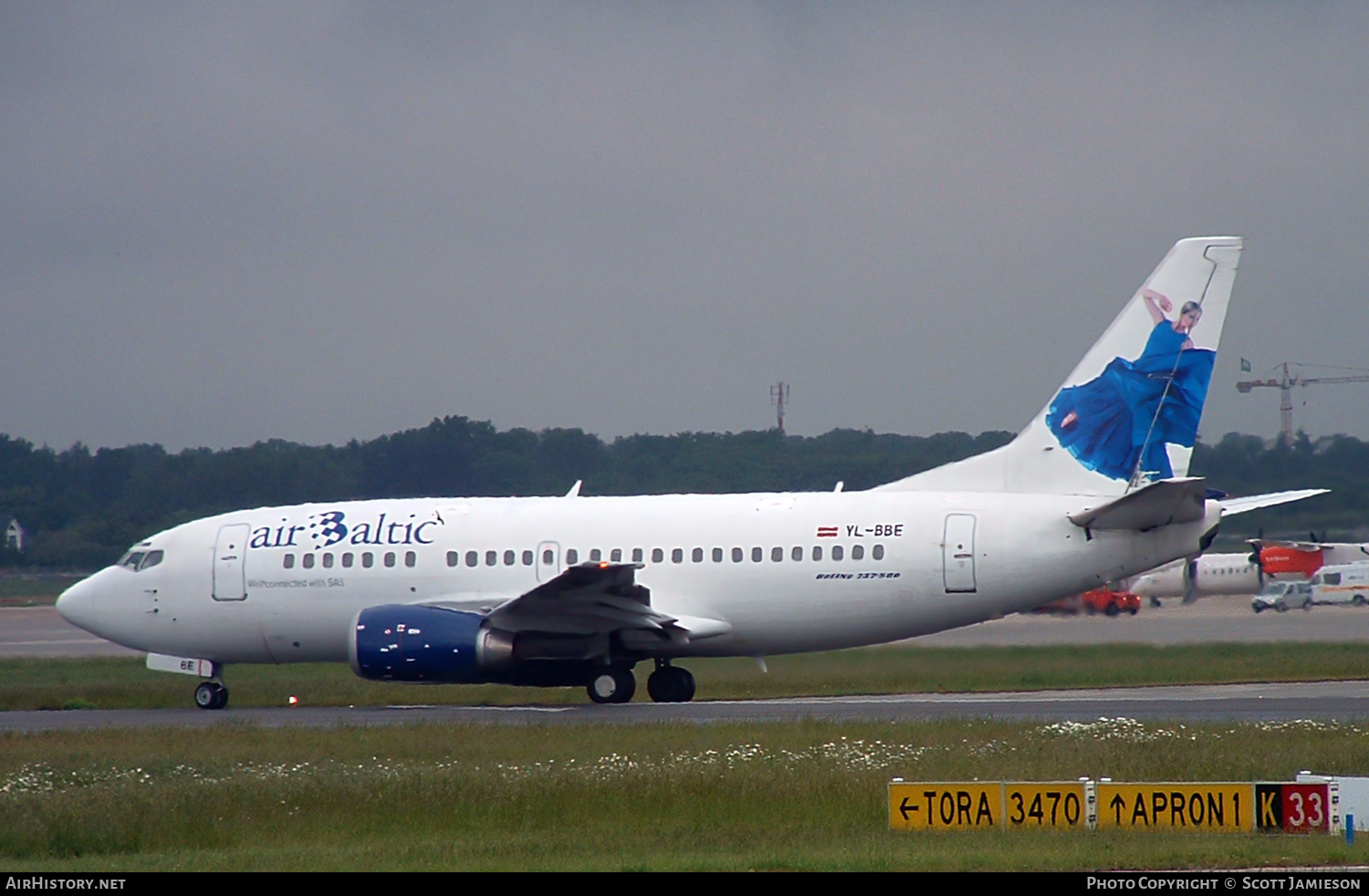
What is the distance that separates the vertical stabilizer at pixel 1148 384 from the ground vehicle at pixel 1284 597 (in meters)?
37.9

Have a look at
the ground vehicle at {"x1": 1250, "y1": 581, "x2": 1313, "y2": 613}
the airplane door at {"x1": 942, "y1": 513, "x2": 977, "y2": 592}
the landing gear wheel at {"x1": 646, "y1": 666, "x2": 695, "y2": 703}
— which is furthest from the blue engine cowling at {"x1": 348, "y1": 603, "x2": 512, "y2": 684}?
the ground vehicle at {"x1": 1250, "y1": 581, "x2": 1313, "y2": 613}

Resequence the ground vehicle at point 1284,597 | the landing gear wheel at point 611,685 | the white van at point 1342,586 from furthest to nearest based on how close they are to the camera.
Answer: the white van at point 1342,586 → the ground vehicle at point 1284,597 → the landing gear wheel at point 611,685

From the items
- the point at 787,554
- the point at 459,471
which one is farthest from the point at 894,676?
the point at 459,471

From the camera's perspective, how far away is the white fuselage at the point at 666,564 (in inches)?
942

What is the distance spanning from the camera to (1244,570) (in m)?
63.0

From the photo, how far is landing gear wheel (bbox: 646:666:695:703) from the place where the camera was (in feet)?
84.7

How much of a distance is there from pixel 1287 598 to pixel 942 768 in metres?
52.3

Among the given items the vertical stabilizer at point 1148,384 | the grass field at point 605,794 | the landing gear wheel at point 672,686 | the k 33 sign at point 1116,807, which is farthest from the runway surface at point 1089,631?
the k 33 sign at point 1116,807

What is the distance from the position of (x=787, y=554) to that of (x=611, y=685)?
11.6ft

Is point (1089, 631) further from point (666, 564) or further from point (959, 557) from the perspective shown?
point (666, 564)

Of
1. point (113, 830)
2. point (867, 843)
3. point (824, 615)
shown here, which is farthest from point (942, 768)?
point (824, 615)

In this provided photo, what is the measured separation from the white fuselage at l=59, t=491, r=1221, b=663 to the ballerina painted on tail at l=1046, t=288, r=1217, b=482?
107cm

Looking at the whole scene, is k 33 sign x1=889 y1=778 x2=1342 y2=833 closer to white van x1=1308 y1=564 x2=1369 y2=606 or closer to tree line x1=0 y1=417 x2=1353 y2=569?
tree line x1=0 y1=417 x2=1353 y2=569

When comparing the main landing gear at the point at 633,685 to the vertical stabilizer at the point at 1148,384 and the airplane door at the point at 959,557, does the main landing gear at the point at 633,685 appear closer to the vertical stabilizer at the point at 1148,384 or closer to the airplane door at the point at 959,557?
the airplane door at the point at 959,557
